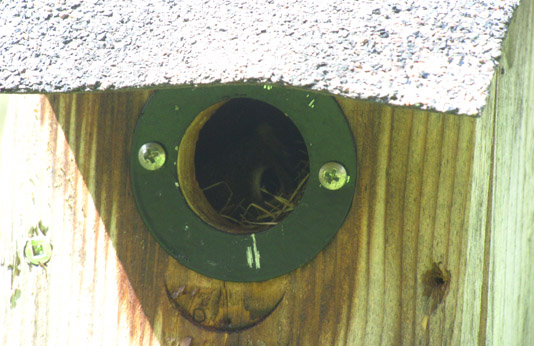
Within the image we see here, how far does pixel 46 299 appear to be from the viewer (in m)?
1.76

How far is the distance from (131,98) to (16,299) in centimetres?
50

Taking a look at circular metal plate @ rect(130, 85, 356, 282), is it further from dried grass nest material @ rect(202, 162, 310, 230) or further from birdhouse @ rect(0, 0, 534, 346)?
dried grass nest material @ rect(202, 162, 310, 230)

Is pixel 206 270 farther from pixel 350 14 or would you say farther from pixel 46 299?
pixel 350 14

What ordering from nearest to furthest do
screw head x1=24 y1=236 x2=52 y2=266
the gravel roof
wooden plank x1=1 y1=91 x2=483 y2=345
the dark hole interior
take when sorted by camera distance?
the gravel roof < wooden plank x1=1 y1=91 x2=483 y2=345 < screw head x1=24 y1=236 x2=52 y2=266 < the dark hole interior

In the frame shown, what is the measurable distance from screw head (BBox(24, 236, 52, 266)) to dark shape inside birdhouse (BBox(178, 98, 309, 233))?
0.33m

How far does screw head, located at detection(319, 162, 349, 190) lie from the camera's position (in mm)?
1514

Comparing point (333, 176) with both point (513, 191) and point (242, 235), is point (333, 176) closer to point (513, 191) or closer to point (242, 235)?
point (242, 235)

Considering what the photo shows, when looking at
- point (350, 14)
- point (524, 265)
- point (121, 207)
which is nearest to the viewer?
point (350, 14)

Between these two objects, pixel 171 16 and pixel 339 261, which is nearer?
pixel 171 16

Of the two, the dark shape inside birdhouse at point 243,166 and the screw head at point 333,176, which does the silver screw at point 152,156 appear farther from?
the screw head at point 333,176

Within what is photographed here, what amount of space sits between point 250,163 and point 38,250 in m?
0.60

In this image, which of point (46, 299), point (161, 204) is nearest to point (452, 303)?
point (161, 204)

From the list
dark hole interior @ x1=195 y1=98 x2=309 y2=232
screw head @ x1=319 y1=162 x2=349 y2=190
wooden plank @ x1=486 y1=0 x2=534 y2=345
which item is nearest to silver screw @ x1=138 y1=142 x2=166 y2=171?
dark hole interior @ x1=195 y1=98 x2=309 y2=232

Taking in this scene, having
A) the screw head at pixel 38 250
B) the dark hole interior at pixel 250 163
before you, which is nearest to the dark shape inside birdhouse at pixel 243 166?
the dark hole interior at pixel 250 163
